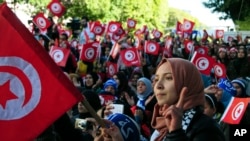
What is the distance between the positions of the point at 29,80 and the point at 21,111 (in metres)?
0.19

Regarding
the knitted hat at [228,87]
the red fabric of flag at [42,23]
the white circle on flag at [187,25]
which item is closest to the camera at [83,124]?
the knitted hat at [228,87]

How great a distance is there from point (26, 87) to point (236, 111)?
2577 mm

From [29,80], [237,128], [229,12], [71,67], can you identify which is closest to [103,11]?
[229,12]

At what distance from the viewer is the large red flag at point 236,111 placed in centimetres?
517

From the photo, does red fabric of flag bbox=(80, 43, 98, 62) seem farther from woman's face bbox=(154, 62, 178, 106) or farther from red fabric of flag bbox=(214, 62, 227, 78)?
woman's face bbox=(154, 62, 178, 106)

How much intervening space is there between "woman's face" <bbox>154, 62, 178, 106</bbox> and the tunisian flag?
0.58 m

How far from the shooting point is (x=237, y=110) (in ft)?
17.3

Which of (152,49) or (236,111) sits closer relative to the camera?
(236,111)

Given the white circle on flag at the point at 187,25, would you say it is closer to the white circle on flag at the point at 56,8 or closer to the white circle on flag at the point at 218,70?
the white circle on flag at the point at 56,8

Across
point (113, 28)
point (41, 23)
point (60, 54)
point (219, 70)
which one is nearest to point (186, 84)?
point (219, 70)

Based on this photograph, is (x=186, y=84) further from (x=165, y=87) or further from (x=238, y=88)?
(x=238, y=88)

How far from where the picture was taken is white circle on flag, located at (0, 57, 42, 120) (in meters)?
3.23

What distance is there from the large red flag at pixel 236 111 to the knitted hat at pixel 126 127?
5.49 ft

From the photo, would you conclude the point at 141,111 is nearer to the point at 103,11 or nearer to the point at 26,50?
the point at 26,50
